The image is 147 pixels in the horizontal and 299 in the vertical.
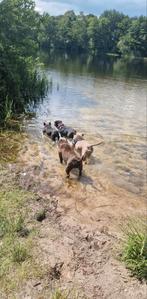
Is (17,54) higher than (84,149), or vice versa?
(17,54)

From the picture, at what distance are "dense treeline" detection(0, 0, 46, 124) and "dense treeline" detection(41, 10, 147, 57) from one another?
79531mm

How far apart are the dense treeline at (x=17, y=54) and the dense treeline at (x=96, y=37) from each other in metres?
79.5

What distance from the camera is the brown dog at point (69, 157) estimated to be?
10180 mm

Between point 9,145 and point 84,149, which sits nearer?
point 84,149

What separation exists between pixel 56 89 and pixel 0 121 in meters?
12.6

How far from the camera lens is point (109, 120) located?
18250 millimetres

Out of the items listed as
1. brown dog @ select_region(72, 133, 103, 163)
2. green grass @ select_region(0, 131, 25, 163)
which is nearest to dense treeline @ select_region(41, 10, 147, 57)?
green grass @ select_region(0, 131, 25, 163)

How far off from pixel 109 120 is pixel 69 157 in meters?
7.96

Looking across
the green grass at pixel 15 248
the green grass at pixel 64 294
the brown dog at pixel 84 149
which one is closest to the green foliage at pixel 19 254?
the green grass at pixel 15 248

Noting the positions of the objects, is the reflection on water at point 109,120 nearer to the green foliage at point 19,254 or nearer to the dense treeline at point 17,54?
the dense treeline at point 17,54

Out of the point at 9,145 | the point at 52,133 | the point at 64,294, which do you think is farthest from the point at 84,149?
the point at 64,294

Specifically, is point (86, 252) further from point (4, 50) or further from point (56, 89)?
point (56, 89)

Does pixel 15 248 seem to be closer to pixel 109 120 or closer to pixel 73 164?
pixel 73 164

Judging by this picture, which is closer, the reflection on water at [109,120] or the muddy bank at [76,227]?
the muddy bank at [76,227]
